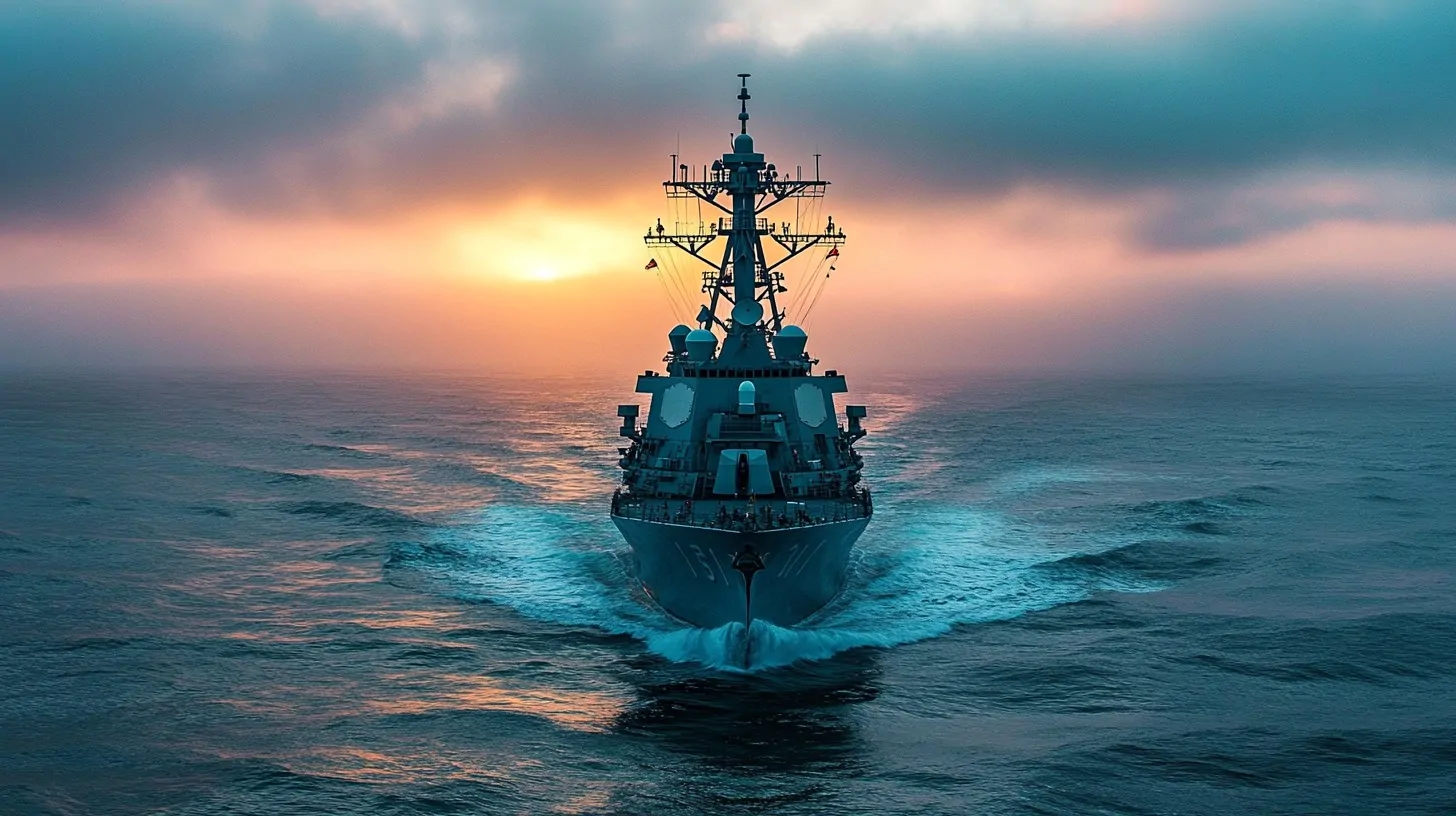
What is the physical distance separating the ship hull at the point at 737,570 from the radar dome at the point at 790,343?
7.17m

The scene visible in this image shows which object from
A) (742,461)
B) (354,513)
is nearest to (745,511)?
(742,461)

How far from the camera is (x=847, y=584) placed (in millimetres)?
34312

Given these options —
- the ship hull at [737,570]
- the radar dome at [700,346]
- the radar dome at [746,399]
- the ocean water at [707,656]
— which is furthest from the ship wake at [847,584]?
the radar dome at [700,346]

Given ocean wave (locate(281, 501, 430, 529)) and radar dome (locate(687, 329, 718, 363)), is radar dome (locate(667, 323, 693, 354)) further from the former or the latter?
ocean wave (locate(281, 501, 430, 529))

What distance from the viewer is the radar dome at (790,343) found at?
115 ft

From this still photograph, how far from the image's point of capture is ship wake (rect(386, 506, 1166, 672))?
27562 mm

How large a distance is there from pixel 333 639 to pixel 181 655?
3496 mm

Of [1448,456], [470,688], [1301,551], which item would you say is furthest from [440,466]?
[1448,456]

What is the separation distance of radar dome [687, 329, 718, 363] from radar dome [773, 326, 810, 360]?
2222 millimetres

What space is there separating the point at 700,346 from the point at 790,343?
2985 mm

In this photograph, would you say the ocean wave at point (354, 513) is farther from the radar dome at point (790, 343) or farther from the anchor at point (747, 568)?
the anchor at point (747, 568)

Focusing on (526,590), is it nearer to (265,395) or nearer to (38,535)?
(38,535)

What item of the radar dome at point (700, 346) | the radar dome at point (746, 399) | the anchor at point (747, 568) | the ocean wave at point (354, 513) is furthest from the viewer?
the ocean wave at point (354, 513)

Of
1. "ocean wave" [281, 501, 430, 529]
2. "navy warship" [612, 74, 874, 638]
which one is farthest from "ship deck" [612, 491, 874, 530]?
"ocean wave" [281, 501, 430, 529]
